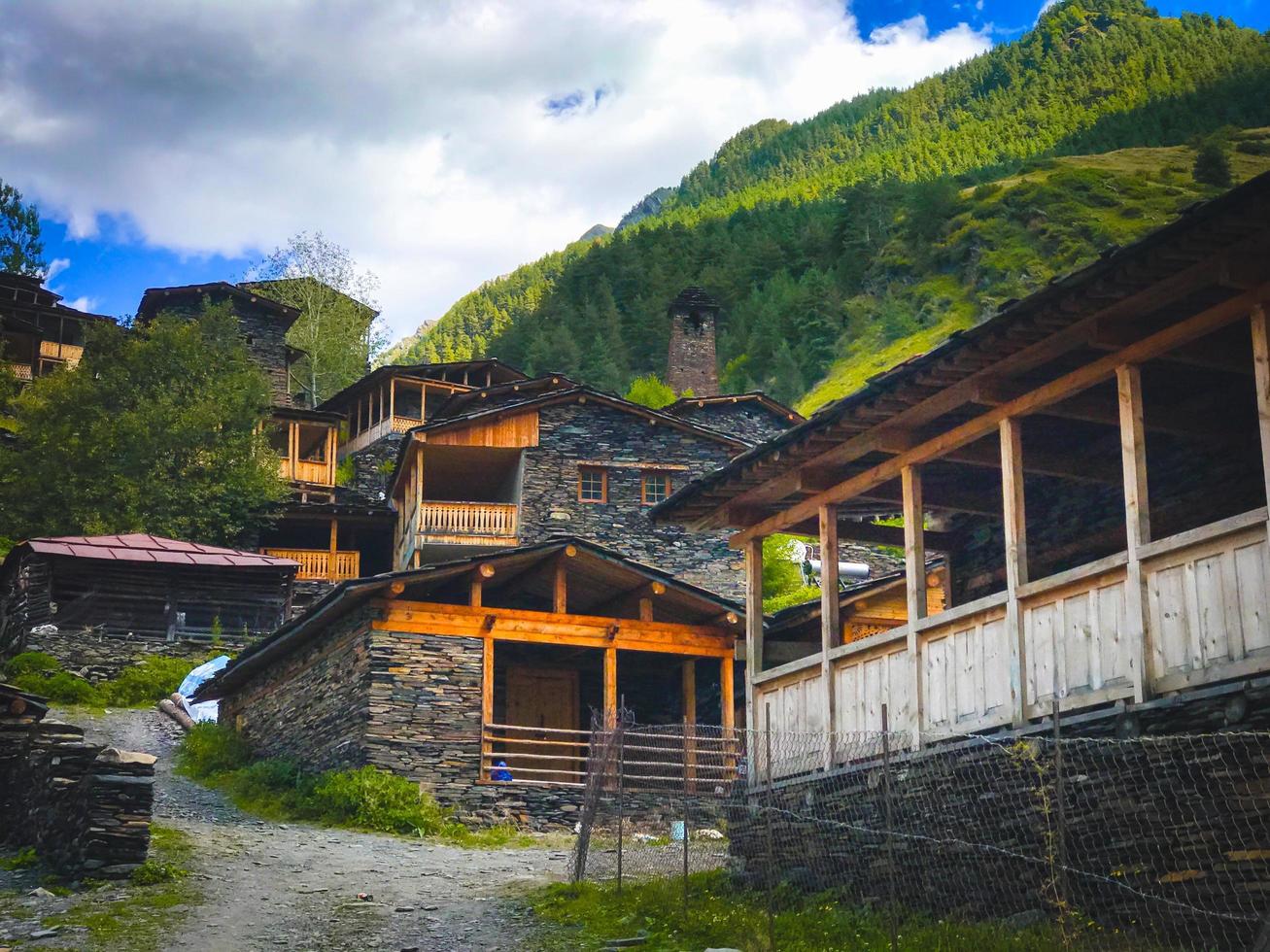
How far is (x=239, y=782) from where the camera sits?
68.5 ft

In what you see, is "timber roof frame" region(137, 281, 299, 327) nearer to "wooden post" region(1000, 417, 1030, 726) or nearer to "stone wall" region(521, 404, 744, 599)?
"stone wall" region(521, 404, 744, 599)

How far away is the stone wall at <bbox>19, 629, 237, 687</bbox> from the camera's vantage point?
2861 cm

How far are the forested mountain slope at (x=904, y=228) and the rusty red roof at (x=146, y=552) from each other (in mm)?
32154

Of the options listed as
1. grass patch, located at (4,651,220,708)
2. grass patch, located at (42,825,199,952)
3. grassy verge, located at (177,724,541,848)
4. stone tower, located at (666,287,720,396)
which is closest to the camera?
grass patch, located at (42,825,199,952)

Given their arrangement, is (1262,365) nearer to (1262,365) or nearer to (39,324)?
(1262,365)

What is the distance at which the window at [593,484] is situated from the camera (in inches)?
1291

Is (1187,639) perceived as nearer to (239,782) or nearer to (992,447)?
(992,447)

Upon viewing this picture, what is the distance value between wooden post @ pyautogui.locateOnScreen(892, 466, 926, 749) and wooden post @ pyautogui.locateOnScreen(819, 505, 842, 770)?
973mm

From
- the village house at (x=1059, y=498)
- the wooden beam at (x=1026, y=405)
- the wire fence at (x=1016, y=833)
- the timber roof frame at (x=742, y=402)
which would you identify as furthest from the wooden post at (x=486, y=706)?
the timber roof frame at (x=742, y=402)

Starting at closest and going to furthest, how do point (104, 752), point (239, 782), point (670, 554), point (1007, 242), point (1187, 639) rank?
point (1187, 639) → point (104, 752) → point (239, 782) → point (670, 554) → point (1007, 242)

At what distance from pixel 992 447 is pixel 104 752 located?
8.75m

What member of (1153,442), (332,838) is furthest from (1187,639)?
(332,838)

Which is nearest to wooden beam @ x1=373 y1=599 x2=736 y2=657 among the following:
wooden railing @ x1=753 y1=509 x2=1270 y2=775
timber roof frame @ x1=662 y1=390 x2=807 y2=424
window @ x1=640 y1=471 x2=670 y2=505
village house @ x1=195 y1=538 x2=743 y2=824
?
village house @ x1=195 y1=538 x2=743 y2=824

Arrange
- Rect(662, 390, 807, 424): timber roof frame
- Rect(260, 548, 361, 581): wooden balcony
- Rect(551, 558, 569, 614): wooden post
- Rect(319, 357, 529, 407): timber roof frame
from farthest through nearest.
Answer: Rect(319, 357, 529, 407): timber roof frame < Rect(662, 390, 807, 424): timber roof frame < Rect(260, 548, 361, 581): wooden balcony < Rect(551, 558, 569, 614): wooden post
